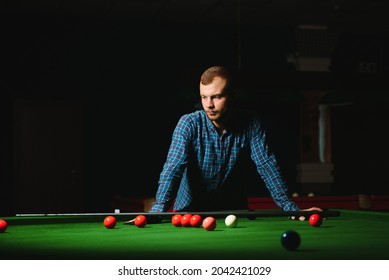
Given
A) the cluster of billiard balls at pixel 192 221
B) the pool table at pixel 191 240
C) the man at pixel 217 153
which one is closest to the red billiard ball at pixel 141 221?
the pool table at pixel 191 240

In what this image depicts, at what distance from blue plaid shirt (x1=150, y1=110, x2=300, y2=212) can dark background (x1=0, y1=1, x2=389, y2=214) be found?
144 inches

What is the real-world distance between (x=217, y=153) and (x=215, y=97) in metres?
0.37

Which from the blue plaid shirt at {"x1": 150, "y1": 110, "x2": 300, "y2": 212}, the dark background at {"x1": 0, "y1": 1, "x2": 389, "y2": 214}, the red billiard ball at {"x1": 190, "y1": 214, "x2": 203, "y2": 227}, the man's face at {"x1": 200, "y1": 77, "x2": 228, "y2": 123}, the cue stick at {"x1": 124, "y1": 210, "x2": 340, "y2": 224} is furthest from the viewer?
the dark background at {"x1": 0, "y1": 1, "x2": 389, "y2": 214}

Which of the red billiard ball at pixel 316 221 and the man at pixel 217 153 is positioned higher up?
the man at pixel 217 153

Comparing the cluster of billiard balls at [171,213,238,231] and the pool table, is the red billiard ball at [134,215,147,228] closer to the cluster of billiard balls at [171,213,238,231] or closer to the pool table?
the pool table

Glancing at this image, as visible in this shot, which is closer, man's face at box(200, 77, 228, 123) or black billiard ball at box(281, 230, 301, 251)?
black billiard ball at box(281, 230, 301, 251)

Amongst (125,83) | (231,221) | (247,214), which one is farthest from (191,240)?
(125,83)

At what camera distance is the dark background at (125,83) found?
24.9 ft

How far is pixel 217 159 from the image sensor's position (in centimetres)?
339

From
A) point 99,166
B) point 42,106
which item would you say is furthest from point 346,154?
point 42,106

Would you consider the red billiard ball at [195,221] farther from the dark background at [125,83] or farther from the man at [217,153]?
the dark background at [125,83]

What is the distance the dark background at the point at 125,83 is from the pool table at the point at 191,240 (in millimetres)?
4376

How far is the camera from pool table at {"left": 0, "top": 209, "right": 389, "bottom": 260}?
5.95 feet

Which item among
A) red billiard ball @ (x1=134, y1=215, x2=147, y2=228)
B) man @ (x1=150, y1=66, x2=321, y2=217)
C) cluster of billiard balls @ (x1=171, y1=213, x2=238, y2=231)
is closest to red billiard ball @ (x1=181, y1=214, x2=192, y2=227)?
cluster of billiard balls @ (x1=171, y1=213, x2=238, y2=231)
